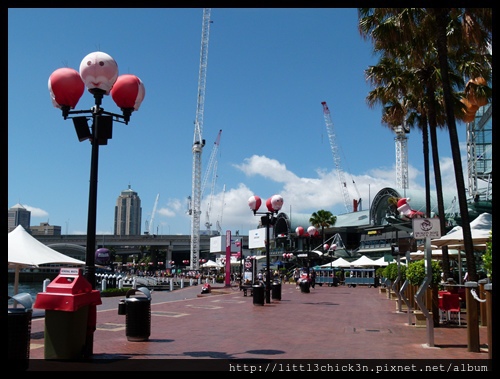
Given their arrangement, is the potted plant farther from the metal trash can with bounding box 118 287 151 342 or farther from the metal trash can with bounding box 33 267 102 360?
the metal trash can with bounding box 33 267 102 360

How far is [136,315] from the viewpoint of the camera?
31.7ft

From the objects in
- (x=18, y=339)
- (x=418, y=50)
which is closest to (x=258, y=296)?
(x=418, y=50)

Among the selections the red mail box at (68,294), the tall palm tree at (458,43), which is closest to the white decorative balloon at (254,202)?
the tall palm tree at (458,43)

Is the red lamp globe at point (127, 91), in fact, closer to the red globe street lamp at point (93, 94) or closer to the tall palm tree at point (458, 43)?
the red globe street lamp at point (93, 94)

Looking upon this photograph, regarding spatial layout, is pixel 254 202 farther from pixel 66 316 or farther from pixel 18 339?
pixel 18 339

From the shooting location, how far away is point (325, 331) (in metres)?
12.0

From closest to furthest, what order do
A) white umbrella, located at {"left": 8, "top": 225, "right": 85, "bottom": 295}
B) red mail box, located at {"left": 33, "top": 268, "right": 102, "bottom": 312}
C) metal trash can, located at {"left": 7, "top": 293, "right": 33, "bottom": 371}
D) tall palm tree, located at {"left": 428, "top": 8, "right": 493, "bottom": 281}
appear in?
metal trash can, located at {"left": 7, "top": 293, "right": 33, "bottom": 371}
red mail box, located at {"left": 33, "top": 268, "right": 102, "bottom": 312}
white umbrella, located at {"left": 8, "top": 225, "right": 85, "bottom": 295}
tall palm tree, located at {"left": 428, "top": 8, "right": 493, "bottom": 281}

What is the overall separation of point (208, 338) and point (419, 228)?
4543 millimetres

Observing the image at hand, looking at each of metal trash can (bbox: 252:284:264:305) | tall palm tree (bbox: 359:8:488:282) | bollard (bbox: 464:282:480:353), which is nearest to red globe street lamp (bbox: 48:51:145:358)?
bollard (bbox: 464:282:480:353)

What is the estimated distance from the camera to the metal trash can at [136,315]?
9.63 m

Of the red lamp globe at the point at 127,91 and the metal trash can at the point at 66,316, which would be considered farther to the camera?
the red lamp globe at the point at 127,91

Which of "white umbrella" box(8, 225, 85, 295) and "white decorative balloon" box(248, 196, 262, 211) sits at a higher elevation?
"white decorative balloon" box(248, 196, 262, 211)

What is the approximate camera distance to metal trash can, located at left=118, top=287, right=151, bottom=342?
9633 mm
